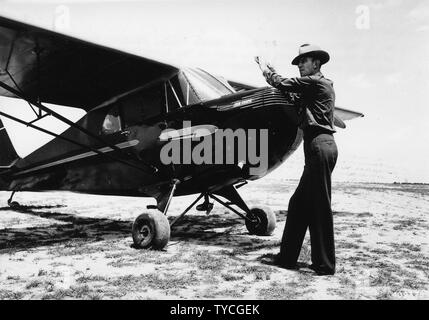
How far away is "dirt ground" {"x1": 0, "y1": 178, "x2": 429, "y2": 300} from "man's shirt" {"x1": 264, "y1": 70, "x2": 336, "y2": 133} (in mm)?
1547

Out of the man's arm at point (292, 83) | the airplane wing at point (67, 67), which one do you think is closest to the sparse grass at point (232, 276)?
the man's arm at point (292, 83)

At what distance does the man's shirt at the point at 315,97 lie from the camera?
3965 millimetres

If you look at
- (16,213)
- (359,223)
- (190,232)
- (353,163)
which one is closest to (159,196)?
(190,232)

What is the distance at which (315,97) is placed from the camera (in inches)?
157

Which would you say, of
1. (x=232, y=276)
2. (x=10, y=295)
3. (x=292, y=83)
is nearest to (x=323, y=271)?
(x=232, y=276)

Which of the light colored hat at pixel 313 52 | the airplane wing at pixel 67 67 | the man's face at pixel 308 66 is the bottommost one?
the man's face at pixel 308 66

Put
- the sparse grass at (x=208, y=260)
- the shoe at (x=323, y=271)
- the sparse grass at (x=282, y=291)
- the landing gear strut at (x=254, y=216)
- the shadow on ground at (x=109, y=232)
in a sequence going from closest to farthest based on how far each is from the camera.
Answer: the sparse grass at (x=282, y=291) < the shoe at (x=323, y=271) < the sparse grass at (x=208, y=260) < the shadow on ground at (x=109, y=232) < the landing gear strut at (x=254, y=216)

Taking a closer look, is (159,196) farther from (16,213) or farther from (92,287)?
(16,213)

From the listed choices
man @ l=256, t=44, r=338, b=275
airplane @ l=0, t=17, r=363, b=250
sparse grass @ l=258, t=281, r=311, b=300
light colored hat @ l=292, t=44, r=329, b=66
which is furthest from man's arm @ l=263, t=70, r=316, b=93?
sparse grass @ l=258, t=281, r=311, b=300

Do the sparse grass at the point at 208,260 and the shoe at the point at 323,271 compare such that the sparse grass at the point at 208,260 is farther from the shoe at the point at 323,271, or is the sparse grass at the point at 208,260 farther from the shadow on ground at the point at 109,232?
the shoe at the point at 323,271

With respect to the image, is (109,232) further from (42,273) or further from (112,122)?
(42,273)

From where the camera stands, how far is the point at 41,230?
7363 millimetres

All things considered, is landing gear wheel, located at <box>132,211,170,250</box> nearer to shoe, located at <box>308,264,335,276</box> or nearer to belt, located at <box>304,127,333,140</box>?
shoe, located at <box>308,264,335,276</box>

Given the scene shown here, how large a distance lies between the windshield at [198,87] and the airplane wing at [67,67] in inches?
9.7
